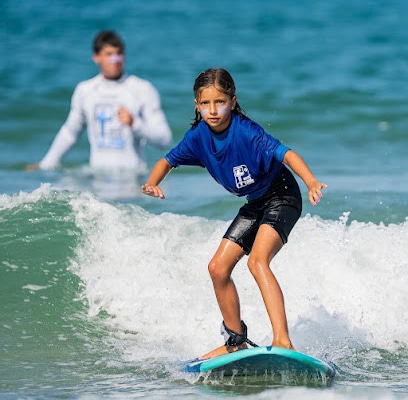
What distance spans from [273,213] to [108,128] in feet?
16.8

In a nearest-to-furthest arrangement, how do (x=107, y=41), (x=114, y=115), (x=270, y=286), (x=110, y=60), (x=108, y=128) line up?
1. (x=270, y=286)
2. (x=107, y=41)
3. (x=110, y=60)
4. (x=114, y=115)
5. (x=108, y=128)

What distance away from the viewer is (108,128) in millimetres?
10297

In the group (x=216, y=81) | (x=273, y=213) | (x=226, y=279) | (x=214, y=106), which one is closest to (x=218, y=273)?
(x=226, y=279)

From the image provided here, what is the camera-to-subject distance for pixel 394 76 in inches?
789

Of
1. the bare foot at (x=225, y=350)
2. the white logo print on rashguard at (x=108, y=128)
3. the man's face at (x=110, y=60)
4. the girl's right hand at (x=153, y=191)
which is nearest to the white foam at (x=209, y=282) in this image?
the bare foot at (x=225, y=350)

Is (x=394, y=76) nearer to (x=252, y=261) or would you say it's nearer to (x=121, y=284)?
(x=121, y=284)

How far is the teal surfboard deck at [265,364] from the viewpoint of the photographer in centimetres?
516

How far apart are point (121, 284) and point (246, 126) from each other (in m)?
2.50

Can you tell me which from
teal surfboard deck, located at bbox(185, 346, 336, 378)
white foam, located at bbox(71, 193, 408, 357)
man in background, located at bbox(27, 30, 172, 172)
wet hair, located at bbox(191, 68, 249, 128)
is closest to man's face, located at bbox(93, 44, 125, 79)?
man in background, located at bbox(27, 30, 172, 172)

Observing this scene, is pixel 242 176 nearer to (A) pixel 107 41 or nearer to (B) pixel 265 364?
(B) pixel 265 364

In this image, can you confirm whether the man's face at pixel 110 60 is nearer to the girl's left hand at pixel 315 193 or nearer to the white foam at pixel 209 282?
the white foam at pixel 209 282

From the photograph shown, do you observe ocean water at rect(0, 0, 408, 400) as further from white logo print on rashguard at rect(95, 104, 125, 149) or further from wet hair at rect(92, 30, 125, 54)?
wet hair at rect(92, 30, 125, 54)

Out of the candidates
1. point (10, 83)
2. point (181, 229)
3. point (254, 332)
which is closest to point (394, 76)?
point (10, 83)

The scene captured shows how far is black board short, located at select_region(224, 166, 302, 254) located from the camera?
546cm
